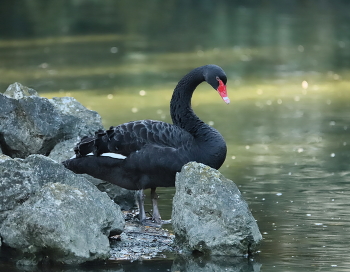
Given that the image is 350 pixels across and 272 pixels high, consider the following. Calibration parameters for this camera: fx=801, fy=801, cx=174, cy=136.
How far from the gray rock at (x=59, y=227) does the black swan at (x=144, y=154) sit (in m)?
0.76

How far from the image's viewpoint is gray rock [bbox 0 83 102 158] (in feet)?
19.8

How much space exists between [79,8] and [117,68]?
1144 cm

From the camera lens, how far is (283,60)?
13.8 meters

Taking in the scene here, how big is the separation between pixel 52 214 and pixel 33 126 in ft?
5.53

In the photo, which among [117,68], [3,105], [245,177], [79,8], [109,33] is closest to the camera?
[3,105]

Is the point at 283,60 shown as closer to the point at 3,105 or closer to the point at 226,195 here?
the point at 3,105

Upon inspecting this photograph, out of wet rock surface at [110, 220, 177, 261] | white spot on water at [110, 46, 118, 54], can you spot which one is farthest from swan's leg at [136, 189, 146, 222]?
white spot on water at [110, 46, 118, 54]

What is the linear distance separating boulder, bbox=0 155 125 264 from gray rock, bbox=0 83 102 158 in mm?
1037

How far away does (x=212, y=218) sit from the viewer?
4.69 metres

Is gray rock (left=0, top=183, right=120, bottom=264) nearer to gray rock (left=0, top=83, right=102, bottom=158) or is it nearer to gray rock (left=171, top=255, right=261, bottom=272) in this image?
gray rock (left=171, top=255, right=261, bottom=272)

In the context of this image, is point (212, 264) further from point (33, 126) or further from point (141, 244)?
point (33, 126)

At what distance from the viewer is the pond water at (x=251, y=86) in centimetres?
522

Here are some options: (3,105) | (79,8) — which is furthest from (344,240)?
(79,8)

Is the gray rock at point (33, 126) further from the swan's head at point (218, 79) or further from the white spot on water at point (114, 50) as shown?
the white spot on water at point (114, 50)
